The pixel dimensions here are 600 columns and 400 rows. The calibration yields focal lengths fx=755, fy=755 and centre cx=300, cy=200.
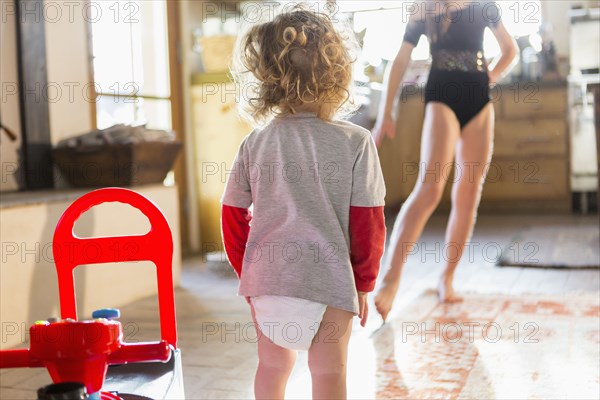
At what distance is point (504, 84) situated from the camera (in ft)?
16.4

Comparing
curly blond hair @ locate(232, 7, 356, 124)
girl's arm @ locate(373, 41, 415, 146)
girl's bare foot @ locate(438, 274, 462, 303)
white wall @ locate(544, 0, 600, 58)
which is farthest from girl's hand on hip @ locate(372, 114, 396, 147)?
white wall @ locate(544, 0, 600, 58)

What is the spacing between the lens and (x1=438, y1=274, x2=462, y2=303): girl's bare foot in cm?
253

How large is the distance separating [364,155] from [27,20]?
195 cm

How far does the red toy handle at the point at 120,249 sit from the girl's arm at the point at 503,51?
1.64 m

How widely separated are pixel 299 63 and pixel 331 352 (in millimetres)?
443

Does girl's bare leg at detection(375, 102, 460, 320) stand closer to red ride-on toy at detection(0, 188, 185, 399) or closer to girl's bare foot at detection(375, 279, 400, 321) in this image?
girl's bare foot at detection(375, 279, 400, 321)

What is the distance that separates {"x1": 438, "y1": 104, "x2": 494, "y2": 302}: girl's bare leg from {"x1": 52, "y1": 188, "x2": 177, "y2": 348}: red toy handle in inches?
58.0

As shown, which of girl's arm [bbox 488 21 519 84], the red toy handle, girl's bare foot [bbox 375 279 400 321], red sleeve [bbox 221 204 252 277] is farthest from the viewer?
girl's arm [bbox 488 21 519 84]

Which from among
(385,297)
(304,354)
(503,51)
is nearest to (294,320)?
(304,354)

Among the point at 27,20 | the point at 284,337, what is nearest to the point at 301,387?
the point at 284,337

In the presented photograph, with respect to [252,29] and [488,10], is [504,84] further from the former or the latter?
[252,29]

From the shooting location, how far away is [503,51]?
99.0 inches

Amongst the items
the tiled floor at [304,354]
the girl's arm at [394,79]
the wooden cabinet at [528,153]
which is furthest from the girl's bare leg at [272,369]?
the wooden cabinet at [528,153]

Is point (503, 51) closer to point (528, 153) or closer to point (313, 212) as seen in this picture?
point (313, 212)
